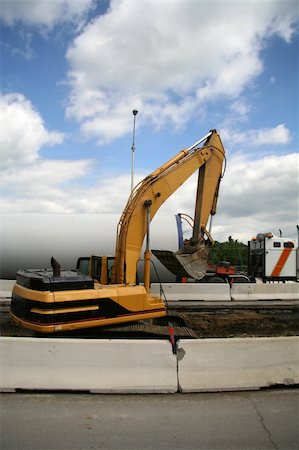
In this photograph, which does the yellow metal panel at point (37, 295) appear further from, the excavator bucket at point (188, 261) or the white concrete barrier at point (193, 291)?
the white concrete barrier at point (193, 291)

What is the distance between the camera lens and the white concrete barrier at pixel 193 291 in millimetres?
13766

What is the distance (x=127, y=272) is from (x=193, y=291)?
19.5ft

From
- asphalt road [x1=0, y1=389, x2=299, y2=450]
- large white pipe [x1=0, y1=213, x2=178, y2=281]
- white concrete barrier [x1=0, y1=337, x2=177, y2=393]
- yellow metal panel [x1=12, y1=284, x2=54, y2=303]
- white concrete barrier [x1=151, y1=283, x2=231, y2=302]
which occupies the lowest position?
asphalt road [x1=0, y1=389, x2=299, y2=450]

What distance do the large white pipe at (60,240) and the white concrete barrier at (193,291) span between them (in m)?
1.12

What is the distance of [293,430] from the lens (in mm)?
4379

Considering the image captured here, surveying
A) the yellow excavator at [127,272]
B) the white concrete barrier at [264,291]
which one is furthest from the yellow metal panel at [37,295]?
the white concrete barrier at [264,291]

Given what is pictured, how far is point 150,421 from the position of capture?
4.49 meters

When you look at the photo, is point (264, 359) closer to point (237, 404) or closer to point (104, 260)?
point (237, 404)

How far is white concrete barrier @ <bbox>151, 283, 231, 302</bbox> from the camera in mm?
13766

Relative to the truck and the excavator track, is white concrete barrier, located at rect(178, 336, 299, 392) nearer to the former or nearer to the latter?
the excavator track

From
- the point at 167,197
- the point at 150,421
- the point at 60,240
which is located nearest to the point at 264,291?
the point at 167,197

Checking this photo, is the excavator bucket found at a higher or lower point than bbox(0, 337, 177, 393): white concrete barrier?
higher

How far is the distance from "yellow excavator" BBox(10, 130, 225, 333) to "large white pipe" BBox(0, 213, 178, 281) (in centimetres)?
526

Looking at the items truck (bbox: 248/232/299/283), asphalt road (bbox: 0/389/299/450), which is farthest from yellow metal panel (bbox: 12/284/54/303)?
truck (bbox: 248/232/299/283)
